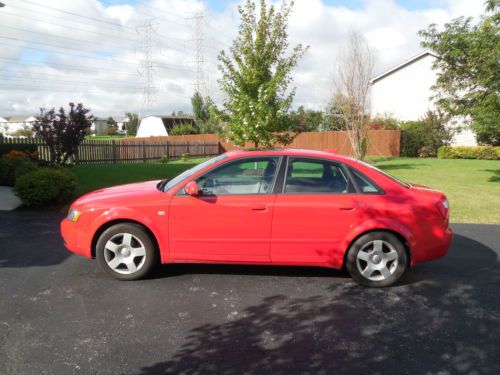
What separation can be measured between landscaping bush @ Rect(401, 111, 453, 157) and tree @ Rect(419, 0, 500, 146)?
1572cm

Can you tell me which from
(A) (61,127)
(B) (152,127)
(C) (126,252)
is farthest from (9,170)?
(B) (152,127)

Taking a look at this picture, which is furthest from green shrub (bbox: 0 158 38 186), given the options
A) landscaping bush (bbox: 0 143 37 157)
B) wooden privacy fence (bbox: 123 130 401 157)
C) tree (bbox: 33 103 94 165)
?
wooden privacy fence (bbox: 123 130 401 157)

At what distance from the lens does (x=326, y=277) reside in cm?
462

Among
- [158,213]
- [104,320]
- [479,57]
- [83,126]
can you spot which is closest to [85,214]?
[158,213]

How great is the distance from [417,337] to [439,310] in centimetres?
69

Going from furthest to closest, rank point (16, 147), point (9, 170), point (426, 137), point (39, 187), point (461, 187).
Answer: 1. point (426, 137)
2. point (16, 147)
3. point (461, 187)
4. point (9, 170)
5. point (39, 187)

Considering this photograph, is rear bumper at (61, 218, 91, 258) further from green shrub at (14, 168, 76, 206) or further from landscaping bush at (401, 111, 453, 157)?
landscaping bush at (401, 111, 453, 157)

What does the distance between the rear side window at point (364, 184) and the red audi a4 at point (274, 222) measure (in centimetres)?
1

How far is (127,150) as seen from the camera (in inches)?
930

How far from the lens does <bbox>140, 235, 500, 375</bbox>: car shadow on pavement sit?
2.84m

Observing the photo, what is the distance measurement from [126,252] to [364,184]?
112 inches

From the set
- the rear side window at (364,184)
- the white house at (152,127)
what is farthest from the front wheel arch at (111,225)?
the white house at (152,127)

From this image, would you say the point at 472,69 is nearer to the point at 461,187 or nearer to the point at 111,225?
the point at 461,187

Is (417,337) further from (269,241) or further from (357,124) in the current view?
(357,124)
